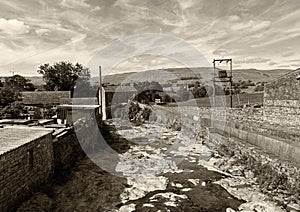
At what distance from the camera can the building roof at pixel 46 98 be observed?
89.0 ft

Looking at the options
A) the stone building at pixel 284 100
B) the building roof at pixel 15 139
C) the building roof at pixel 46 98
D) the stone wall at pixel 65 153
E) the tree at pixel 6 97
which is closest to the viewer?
the building roof at pixel 15 139

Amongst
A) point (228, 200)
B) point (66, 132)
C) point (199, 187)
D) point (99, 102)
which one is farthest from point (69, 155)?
point (99, 102)

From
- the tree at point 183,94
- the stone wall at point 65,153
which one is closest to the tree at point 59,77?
the tree at point 183,94

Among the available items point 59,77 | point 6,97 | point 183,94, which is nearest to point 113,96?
point 183,94

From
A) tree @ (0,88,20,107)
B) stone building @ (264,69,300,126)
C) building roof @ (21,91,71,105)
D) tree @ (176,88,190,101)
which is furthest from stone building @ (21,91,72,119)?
stone building @ (264,69,300,126)

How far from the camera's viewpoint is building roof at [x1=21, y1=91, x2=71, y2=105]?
2714cm

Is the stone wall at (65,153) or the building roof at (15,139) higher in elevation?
the building roof at (15,139)

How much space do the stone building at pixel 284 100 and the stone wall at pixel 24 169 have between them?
10.7 meters

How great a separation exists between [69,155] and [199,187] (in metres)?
4.84

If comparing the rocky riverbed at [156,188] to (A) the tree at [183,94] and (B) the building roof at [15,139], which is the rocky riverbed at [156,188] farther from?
(A) the tree at [183,94]

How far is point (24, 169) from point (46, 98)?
23.9 meters

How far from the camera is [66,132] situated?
30.7 feet

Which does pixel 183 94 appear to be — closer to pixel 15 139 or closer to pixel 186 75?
pixel 186 75

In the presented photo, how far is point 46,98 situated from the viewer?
28.1 metres
